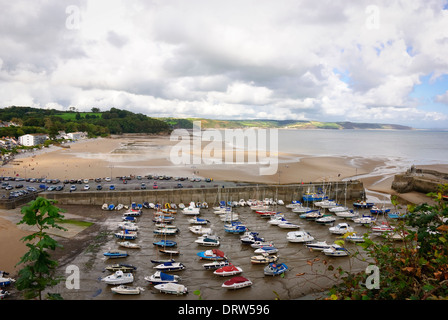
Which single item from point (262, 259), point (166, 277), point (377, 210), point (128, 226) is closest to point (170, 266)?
point (166, 277)

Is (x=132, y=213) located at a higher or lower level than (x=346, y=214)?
higher

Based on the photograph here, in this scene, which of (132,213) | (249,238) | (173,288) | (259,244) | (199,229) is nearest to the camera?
(173,288)

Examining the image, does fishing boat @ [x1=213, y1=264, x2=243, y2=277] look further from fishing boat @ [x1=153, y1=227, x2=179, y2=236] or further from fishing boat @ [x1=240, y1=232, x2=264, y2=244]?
fishing boat @ [x1=153, y1=227, x2=179, y2=236]

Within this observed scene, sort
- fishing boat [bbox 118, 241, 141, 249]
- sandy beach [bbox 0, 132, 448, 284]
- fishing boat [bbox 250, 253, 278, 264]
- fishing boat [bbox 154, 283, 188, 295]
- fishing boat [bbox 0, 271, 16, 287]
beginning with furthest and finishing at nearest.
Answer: sandy beach [bbox 0, 132, 448, 284] → fishing boat [bbox 118, 241, 141, 249] → fishing boat [bbox 250, 253, 278, 264] → fishing boat [bbox 154, 283, 188, 295] → fishing boat [bbox 0, 271, 16, 287]

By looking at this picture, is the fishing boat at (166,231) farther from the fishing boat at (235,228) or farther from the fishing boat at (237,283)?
the fishing boat at (237,283)

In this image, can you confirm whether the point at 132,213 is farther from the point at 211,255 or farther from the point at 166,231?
the point at 211,255

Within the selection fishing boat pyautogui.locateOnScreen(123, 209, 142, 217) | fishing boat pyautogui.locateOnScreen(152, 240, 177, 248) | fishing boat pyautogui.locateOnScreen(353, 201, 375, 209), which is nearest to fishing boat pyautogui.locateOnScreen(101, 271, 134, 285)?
fishing boat pyautogui.locateOnScreen(152, 240, 177, 248)

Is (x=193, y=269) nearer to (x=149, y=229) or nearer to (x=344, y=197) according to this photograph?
(x=149, y=229)
